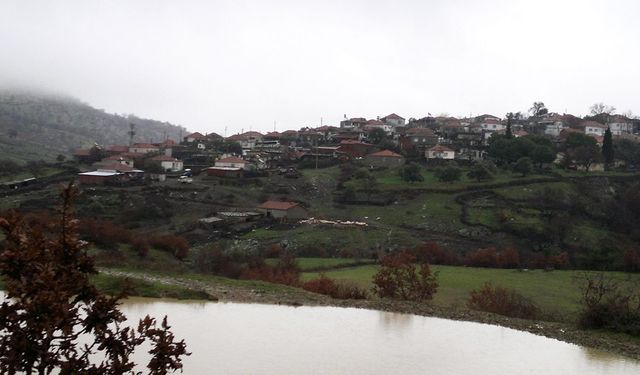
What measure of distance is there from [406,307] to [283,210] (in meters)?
27.9

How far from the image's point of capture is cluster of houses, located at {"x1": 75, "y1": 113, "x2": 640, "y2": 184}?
207 ft

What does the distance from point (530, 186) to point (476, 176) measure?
4838 mm

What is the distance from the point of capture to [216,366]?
11.6 meters

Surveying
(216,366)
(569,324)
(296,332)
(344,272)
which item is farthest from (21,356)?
(344,272)

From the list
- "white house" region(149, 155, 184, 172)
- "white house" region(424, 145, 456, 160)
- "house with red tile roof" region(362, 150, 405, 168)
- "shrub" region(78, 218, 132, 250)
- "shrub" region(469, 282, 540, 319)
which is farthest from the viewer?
"white house" region(424, 145, 456, 160)

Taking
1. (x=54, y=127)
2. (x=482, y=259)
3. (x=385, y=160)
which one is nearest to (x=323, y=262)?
(x=482, y=259)


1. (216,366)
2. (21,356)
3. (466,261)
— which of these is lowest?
(466,261)

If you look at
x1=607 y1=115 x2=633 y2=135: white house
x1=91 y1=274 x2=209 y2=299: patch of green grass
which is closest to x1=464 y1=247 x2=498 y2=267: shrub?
x1=91 y1=274 x2=209 y2=299: patch of green grass

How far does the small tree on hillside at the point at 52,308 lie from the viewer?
169 inches

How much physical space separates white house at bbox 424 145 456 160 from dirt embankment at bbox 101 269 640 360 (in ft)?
154

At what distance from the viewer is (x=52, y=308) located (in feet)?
14.0

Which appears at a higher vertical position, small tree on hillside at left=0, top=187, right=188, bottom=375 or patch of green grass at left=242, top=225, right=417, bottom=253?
small tree on hillside at left=0, top=187, right=188, bottom=375

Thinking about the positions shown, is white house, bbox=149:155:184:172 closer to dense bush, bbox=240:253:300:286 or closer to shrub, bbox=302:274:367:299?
dense bush, bbox=240:253:300:286

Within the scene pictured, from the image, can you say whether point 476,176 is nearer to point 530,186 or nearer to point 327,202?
point 530,186
